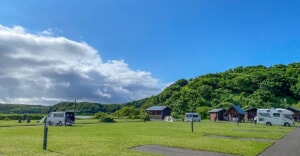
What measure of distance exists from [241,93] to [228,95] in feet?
18.7

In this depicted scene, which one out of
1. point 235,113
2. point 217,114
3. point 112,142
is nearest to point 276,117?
point 235,113

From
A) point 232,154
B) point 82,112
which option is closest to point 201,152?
point 232,154

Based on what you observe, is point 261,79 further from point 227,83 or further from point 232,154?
point 232,154

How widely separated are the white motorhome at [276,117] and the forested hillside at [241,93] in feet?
97.3

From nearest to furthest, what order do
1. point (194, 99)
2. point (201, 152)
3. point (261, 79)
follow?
point (201, 152), point (194, 99), point (261, 79)

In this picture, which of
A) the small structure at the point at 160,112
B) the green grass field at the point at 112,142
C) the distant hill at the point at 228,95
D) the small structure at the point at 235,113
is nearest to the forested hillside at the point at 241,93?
the distant hill at the point at 228,95

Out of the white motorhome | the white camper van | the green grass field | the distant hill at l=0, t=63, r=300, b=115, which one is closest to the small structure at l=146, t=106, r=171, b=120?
the distant hill at l=0, t=63, r=300, b=115

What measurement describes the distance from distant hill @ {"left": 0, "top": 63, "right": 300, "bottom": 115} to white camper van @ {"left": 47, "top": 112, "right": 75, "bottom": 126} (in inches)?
1605

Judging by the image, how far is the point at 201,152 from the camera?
11172 mm

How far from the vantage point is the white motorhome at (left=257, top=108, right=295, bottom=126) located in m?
38.6

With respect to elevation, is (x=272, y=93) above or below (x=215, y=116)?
above

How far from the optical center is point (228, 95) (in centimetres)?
8450

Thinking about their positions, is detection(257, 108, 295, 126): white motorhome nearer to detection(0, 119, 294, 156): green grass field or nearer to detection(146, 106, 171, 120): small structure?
→ detection(0, 119, 294, 156): green grass field

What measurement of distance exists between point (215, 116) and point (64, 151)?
5639 cm
